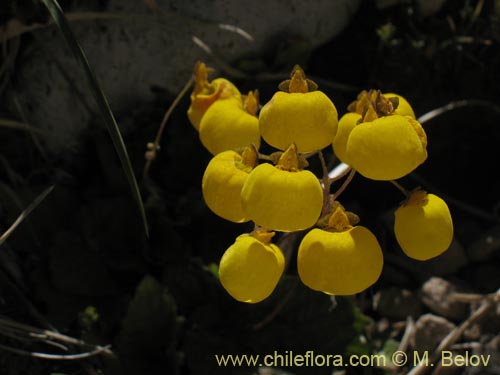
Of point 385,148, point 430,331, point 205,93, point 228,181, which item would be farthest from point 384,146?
Answer: point 430,331

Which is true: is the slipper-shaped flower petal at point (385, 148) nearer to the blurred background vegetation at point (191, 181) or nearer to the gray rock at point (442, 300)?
the blurred background vegetation at point (191, 181)

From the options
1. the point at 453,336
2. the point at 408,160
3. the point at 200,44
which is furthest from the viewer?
the point at 200,44

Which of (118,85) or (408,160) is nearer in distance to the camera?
(408,160)

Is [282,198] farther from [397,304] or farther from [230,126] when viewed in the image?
[397,304]

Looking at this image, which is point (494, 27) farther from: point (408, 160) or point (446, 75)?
point (408, 160)

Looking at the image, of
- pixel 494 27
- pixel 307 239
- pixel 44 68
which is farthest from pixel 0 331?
pixel 494 27

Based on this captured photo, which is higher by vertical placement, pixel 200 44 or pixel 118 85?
pixel 200 44
